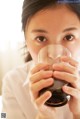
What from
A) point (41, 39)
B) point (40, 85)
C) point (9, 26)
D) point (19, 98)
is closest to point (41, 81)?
point (40, 85)

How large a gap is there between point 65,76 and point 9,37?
0.76 meters

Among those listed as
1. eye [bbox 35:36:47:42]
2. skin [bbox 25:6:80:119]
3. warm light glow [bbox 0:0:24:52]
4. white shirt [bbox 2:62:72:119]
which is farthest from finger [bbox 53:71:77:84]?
warm light glow [bbox 0:0:24:52]

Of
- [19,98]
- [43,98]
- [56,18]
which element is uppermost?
[56,18]

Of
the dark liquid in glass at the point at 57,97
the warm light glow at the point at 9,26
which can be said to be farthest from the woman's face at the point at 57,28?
the warm light glow at the point at 9,26

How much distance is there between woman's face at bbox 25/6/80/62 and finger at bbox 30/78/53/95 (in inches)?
3.7

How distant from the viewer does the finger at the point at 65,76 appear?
1.27 feet

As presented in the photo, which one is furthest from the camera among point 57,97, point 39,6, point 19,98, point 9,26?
point 9,26

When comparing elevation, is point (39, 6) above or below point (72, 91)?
above

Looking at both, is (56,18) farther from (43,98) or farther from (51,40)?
(43,98)

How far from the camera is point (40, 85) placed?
396 millimetres

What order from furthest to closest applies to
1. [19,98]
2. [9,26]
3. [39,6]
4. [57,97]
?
1. [9,26]
2. [19,98]
3. [39,6]
4. [57,97]

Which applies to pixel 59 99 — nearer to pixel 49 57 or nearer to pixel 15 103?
pixel 49 57

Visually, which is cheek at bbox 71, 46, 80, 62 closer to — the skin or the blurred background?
the skin

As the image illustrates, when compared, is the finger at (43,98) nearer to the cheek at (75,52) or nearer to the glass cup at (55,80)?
the glass cup at (55,80)
